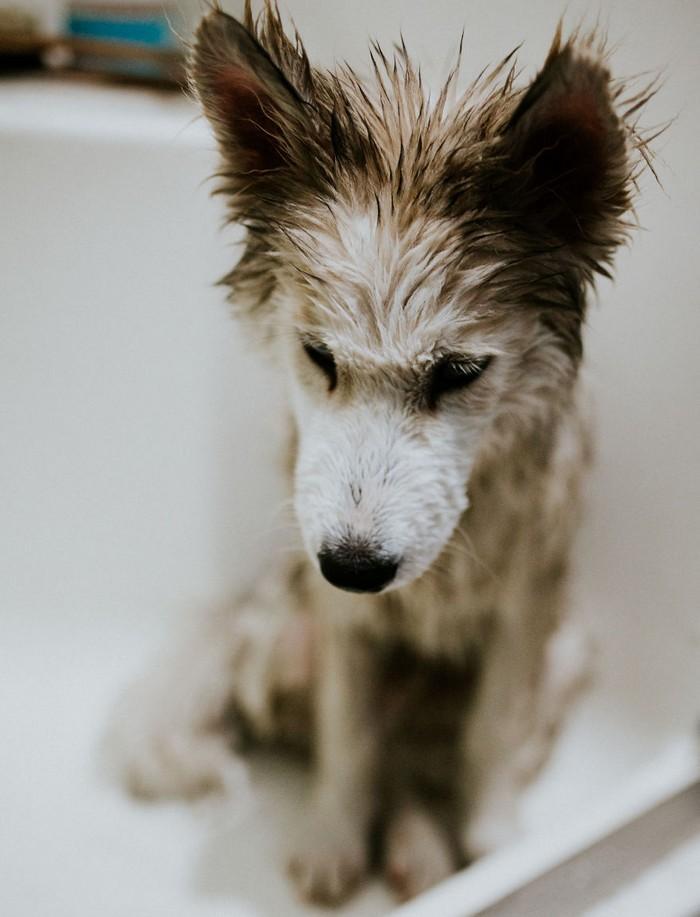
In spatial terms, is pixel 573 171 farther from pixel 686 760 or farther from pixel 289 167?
pixel 686 760

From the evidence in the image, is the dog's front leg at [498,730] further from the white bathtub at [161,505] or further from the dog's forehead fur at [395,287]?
the dog's forehead fur at [395,287]

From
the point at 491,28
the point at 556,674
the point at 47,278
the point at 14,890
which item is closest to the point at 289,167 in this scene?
the point at 491,28

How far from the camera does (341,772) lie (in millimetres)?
917

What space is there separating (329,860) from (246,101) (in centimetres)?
74

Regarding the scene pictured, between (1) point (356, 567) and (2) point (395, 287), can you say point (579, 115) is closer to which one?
(2) point (395, 287)

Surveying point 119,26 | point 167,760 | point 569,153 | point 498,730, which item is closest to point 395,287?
point 569,153

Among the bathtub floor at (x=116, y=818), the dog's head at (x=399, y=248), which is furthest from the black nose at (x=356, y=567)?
the bathtub floor at (x=116, y=818)

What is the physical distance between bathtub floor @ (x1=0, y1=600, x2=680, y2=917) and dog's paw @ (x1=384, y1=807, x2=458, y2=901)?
33 millimetres

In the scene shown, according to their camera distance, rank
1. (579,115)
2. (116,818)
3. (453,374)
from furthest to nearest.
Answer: (116,818), (453,374), (579,115)

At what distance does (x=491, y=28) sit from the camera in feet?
1.86

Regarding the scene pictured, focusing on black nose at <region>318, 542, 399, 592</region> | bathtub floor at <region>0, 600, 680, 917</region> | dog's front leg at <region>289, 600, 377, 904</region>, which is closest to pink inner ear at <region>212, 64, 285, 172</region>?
black nose at <region>318, 542, 399, 592</region>

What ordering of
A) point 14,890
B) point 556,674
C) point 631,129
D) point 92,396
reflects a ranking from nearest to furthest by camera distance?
1. point 631,129
2. point 14,890
3. point 556,674
4. point 92,396

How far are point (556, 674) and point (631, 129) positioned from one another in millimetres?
651

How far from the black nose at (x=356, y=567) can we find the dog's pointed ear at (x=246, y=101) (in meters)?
0.29
